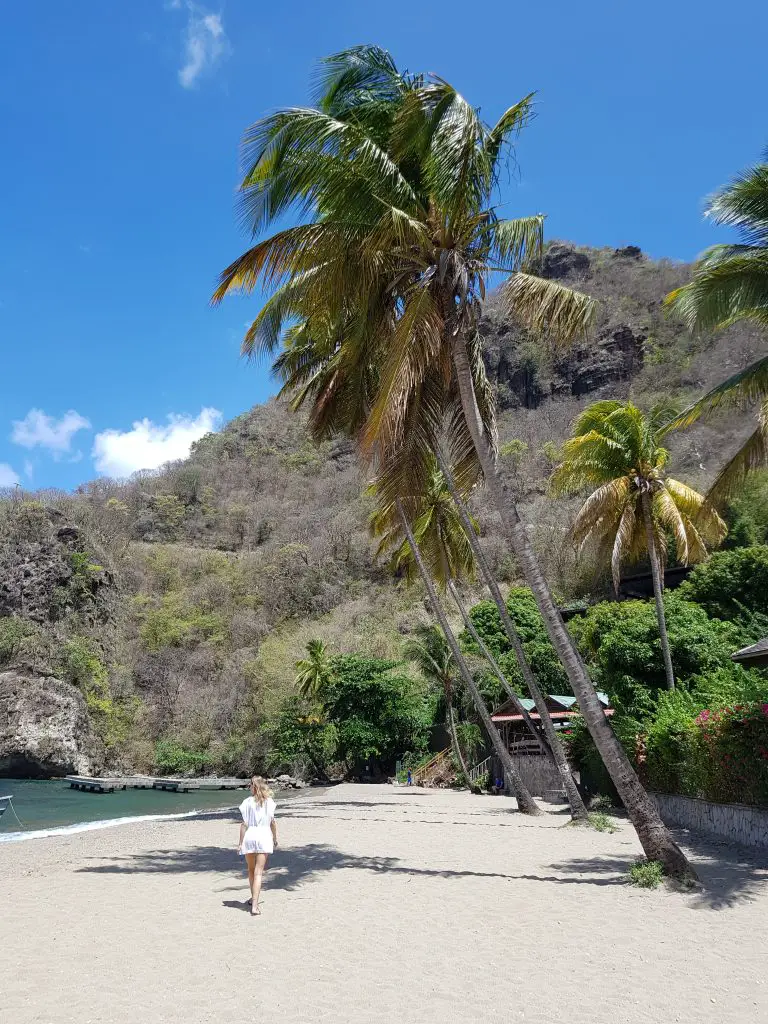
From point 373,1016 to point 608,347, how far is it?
74278 mm

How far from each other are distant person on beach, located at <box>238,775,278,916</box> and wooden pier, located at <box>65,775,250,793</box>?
3065 centimetres

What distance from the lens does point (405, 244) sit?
384 inches

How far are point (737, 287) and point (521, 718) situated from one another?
51.2 feet

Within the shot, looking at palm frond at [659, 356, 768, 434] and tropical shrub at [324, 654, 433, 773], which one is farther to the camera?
tropical shrub at [324, 654, 433, 773]

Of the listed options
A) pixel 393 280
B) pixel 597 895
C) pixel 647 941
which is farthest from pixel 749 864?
pixel 393 280

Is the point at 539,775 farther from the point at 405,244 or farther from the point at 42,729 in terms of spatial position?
the point at 42,729

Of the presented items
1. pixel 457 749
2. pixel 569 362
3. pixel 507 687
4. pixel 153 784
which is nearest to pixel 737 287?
pixel 507 687

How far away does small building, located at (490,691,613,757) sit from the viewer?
22.2m

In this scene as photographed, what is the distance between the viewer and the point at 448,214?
9664mm

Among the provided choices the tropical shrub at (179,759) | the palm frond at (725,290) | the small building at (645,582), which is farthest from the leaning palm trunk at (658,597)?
the tropical shrub at (179,759)

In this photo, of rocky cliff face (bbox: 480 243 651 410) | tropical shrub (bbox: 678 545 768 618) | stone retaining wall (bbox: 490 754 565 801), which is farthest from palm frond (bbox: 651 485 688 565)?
rocky cliff face (bbox: 480 243 651 410)

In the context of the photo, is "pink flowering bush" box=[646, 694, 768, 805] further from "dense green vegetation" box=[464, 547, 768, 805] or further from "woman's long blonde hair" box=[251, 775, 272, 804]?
"woman's long blonde hair" box=[251, 775, 272, 804]

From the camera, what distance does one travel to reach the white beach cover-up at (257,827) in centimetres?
700

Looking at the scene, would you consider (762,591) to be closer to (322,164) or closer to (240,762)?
(322,164)
